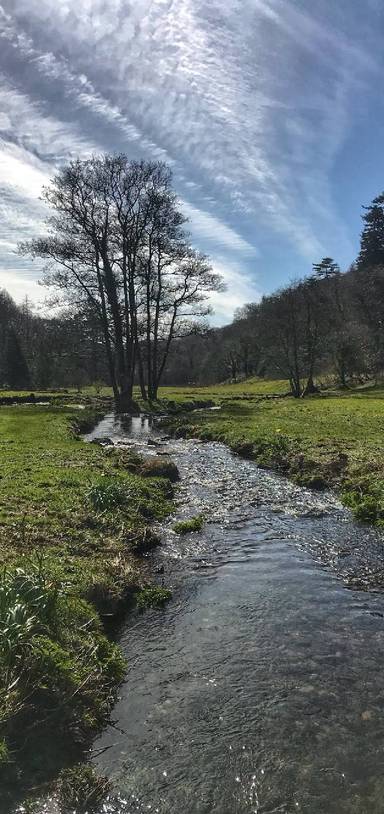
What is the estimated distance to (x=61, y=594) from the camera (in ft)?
23.5

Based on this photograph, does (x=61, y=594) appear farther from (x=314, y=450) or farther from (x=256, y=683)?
(x=314, y=450)

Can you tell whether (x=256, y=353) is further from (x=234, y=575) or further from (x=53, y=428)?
(x=234, y=575)

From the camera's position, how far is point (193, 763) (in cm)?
509

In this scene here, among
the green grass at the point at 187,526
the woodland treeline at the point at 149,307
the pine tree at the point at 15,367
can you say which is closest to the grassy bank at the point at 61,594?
the green grass at the point at 187,526

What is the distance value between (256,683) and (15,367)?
93266 mm

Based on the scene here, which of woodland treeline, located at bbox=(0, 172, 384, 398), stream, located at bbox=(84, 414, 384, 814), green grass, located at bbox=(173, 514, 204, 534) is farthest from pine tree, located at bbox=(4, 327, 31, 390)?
stream, located at bbox=(84, 414, 384, 814)

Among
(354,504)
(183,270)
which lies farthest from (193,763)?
(183,270)

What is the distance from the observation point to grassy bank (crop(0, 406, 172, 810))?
5.13 meters

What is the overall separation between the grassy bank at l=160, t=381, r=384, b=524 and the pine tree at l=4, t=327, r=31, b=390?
6658cm

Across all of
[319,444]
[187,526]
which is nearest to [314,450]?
[319,444]

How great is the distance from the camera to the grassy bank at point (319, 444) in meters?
14.5

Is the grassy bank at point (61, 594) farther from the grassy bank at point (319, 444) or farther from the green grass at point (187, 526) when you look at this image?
the grassy bank at point (319, 444)

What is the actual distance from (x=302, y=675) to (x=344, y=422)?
2180 cm

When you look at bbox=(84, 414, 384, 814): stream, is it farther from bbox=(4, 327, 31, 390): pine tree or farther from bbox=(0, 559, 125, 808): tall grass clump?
bbox=(4, 327, 31, 390): pine tree
